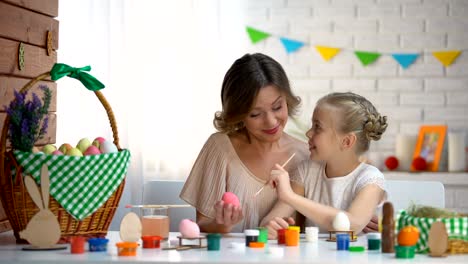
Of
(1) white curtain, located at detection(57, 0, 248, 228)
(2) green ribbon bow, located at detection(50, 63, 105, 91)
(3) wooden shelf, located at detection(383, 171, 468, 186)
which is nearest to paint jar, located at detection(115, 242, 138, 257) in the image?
(2) green ribbon bow, located at detection(50, 63, 105, 91)

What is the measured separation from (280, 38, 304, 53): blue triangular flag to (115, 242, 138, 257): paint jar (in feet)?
10.2

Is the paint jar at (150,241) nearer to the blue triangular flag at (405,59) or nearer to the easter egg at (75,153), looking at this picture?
the easter egg at (75,153)

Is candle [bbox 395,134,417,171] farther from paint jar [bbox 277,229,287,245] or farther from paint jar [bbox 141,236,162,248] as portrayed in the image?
paint jar [bbox 141,236,162,248]

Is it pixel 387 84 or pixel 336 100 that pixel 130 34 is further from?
pixel 336 100

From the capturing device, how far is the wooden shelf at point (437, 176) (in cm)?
448

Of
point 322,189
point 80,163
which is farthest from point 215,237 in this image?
point 322,189

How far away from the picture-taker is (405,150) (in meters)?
4.71

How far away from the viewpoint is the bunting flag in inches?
188

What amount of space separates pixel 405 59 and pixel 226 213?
2.82m

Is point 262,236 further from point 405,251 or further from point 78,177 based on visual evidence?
point 78,177

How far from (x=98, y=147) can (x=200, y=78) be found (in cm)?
249

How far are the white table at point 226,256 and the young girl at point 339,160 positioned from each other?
49 centimetres

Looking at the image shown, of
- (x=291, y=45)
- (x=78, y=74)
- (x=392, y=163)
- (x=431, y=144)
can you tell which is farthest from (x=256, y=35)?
(x=78, y=74)

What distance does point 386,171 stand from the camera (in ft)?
15.3
